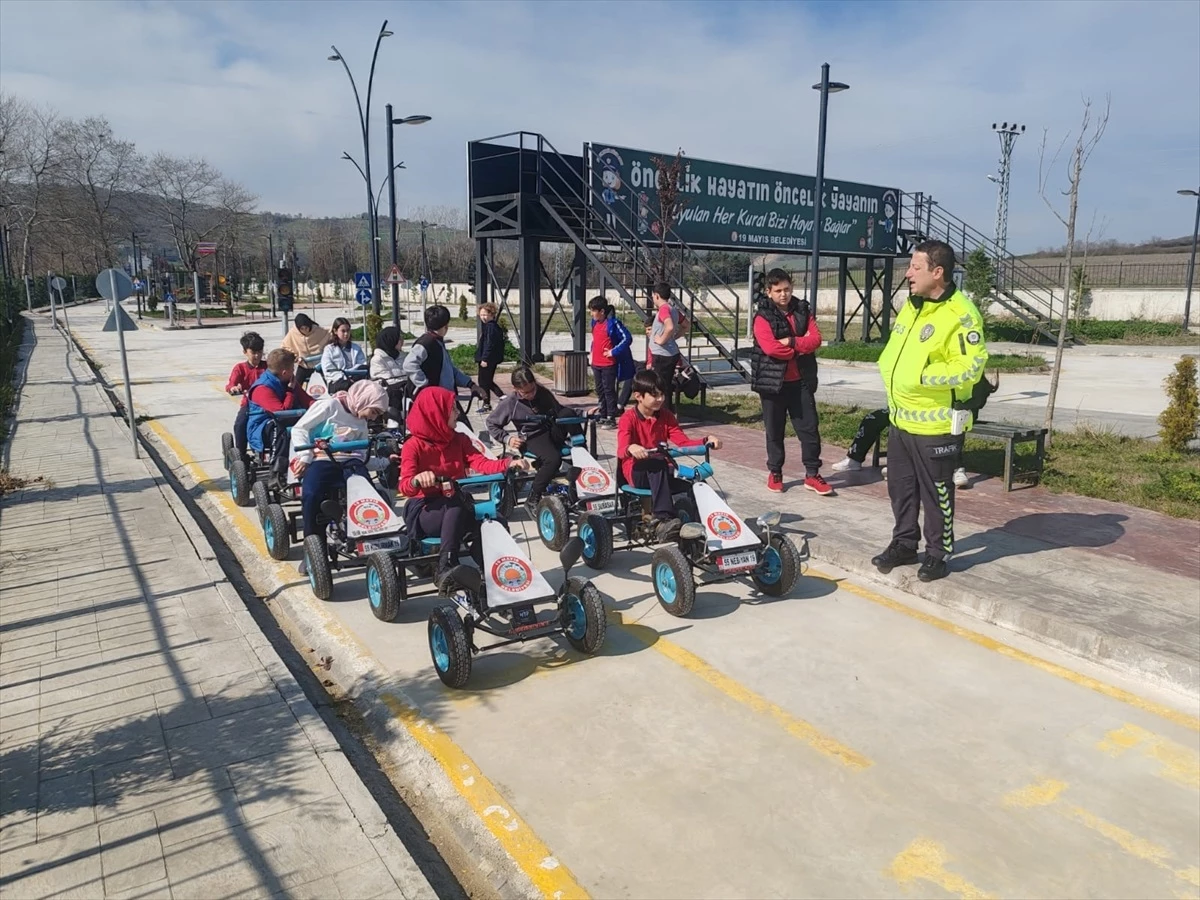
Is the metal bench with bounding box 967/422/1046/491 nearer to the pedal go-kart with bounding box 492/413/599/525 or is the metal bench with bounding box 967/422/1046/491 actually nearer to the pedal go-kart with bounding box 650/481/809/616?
the pedal go-kart with bounding box 650/481/809/616

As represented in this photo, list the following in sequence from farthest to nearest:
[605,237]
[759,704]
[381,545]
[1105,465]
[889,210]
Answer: [889,210], [605,237], [1105,465], [381,545], [759,704]

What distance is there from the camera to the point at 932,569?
6027 millimetres

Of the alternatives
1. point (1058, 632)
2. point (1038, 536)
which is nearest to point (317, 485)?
point (1058, 632)

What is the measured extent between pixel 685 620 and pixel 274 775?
277 cm

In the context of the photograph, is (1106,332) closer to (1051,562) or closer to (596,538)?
(1051,562)

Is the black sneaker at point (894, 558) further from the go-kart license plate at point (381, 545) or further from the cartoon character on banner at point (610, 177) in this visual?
the cartoon character on banner at point (610, 177)

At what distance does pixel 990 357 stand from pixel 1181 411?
13794 millimetres

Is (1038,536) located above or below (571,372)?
below

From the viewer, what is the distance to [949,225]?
27266 mm

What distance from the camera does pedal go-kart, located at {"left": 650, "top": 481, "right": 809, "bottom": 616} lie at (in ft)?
18.6

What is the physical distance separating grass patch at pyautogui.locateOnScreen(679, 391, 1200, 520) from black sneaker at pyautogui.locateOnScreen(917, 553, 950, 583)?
3239 mm

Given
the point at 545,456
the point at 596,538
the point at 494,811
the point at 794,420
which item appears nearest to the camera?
the point at 494,811

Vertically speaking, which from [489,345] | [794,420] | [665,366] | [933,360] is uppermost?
[933,360]

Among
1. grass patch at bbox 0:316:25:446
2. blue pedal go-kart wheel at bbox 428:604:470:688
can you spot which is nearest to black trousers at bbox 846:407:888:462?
blue pedal go-kart wheel at bbox 428:604:470:688
